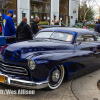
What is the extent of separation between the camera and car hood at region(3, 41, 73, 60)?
12.7 ft

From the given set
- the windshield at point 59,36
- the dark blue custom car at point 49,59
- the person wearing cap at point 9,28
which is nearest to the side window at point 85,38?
the dark blue custom car at point 49,59

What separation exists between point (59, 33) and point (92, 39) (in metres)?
1.33

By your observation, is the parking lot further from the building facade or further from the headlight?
the building facade

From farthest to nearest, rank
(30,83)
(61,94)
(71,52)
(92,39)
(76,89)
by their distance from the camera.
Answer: (92,39)
(71,52)
(76,89)
(61,94)
(30,83)

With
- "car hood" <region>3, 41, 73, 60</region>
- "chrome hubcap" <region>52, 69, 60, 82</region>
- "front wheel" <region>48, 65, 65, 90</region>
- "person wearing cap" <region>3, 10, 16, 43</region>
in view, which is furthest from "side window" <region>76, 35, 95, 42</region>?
"person wearing cap" <region>3, 10, 16, 43</region>

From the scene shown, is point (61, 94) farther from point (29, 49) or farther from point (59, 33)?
point (59, 33)

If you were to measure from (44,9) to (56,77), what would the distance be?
20.5 m

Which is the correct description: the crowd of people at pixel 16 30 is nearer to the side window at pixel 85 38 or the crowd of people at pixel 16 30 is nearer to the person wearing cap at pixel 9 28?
the person wearing cap at pixel 9 28

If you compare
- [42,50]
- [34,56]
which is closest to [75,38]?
[42,50]

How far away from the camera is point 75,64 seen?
4.58m

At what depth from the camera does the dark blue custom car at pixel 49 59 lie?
12.0 feet

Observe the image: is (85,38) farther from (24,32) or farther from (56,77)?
(24,32)

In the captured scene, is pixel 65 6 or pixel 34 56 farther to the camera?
pixel 65 6

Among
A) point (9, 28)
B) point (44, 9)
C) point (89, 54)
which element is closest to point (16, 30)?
point (9, 28)
